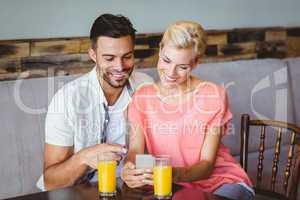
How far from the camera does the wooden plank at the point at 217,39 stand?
9.41ft

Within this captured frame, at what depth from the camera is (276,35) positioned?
10.3 ft

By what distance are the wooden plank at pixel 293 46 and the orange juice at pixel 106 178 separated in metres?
1.72

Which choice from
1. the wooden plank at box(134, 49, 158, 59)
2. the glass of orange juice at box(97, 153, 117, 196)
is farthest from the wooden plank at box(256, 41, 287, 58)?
the glass of orange juice at box(97, 153, 117, 196)

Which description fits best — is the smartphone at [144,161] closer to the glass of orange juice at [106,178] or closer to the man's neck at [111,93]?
the glass of orange juice at [106,178]

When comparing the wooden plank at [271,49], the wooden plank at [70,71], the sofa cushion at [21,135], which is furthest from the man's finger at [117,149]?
the wooden plank at [271,49]

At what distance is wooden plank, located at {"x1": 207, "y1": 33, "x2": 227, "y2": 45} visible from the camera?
9.41 feet

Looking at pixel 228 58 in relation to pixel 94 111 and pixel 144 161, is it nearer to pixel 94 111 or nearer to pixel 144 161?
pixel 94 111

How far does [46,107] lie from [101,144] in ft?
0.97

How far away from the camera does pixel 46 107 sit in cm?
226

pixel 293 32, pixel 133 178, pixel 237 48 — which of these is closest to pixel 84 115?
pixel 133 178

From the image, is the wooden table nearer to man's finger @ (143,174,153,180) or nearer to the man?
man's finger @ (143,174,153,180)

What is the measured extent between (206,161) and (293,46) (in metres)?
1.40

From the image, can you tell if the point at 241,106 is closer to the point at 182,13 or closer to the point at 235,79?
the point at 235,79

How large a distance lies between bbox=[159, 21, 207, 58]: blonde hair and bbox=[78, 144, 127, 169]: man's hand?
1.30 ft
